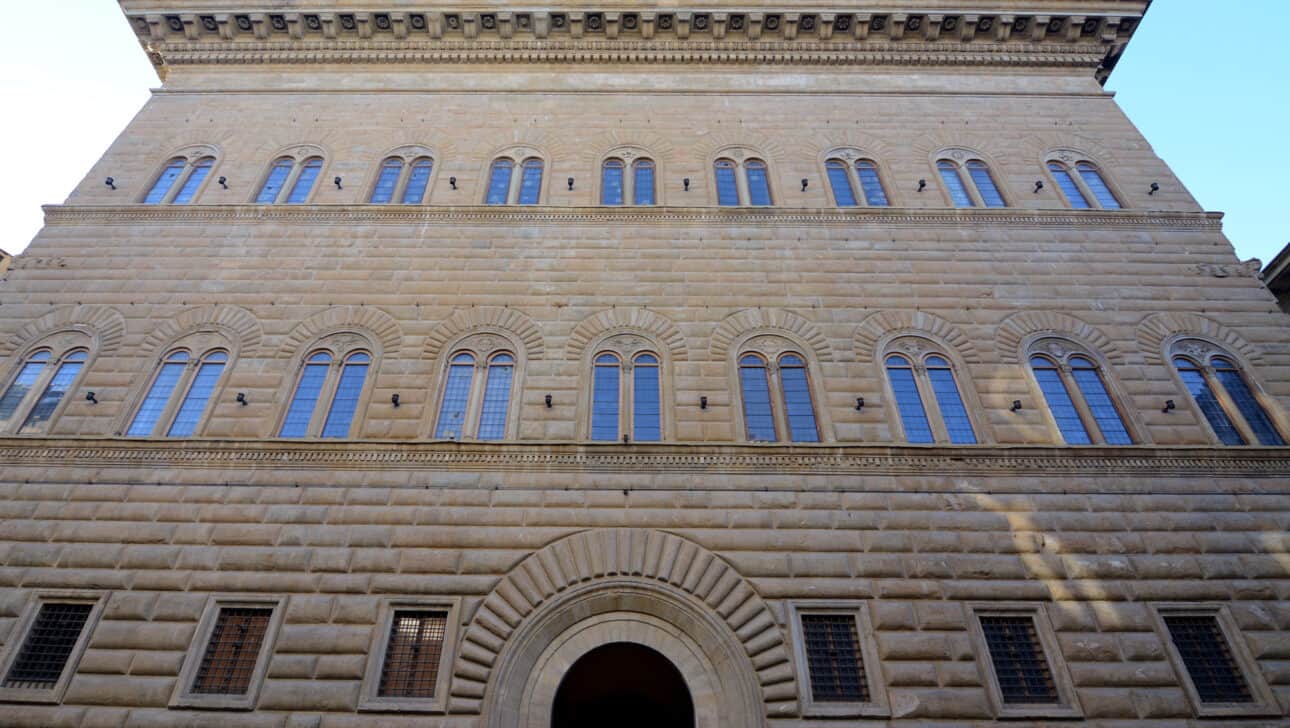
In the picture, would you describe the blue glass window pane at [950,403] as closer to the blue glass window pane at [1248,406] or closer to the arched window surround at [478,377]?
the blue glass window pane at [1248,406]

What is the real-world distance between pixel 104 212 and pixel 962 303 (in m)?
16.1

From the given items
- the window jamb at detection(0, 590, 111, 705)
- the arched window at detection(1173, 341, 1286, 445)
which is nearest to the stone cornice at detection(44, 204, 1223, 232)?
the arched window at detection(1173, 341, 1286, 445)

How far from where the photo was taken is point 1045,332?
454 inches

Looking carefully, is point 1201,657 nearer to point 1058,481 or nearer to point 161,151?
point 1058,481

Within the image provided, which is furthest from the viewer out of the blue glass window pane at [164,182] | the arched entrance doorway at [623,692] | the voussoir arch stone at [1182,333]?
the blue glass window pane at [164,182]

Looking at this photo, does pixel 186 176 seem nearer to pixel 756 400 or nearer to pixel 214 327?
pixel 214 327

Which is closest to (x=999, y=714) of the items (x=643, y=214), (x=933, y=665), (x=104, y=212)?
(x=933, y=665)

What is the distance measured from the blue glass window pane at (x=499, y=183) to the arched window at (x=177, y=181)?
5.86m

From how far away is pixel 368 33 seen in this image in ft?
52.8

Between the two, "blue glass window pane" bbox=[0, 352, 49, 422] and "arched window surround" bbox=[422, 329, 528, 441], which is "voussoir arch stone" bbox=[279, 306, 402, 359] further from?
"blue glass window pane" bbox=[0, 352, 49, 422]

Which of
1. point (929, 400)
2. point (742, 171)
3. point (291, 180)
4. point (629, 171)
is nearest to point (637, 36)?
point (629, 171)

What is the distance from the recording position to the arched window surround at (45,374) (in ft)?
34.5

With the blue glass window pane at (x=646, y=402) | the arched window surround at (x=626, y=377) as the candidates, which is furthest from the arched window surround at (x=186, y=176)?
the blue glass window pane at (x=646, y=402)

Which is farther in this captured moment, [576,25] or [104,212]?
[576,25]
